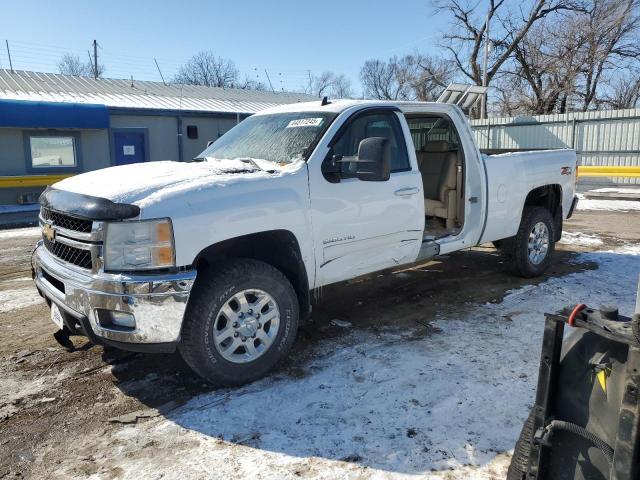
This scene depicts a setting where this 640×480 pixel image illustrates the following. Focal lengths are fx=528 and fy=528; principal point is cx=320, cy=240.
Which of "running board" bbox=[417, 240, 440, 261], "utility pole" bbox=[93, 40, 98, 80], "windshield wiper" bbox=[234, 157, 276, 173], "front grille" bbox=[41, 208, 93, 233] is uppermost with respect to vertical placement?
"utility pole" bbox=[93, 40, 98, 80]

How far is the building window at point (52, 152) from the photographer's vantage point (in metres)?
15.9

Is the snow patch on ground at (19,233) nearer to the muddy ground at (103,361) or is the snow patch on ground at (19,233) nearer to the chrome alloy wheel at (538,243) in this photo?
the muddy ground at (103,361)

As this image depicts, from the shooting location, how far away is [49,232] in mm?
3799

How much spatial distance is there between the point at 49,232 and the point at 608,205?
13986 mm

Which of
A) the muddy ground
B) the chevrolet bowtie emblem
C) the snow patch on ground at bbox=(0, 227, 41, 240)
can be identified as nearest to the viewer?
the muddy ground

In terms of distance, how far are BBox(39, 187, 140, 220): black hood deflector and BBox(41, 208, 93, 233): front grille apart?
6 cm

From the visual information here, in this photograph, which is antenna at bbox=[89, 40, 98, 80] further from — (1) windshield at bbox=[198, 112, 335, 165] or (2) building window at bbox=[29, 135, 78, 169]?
(1) windshield at bbox=[198, 112, 335, 165]

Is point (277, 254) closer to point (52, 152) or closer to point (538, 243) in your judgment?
point (538, 243)

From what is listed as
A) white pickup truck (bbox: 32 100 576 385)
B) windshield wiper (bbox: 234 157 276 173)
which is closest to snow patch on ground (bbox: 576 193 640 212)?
white pickup truck (bbox: 32 100 576 385)

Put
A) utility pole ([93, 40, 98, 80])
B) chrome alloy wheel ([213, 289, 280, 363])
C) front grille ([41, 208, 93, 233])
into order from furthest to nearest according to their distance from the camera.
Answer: utility pole ([93, 40, 98, 80]) → chrome alloy wheel ([213, 289, 280, 363]) → front grille ([41, 208, 93, 233])

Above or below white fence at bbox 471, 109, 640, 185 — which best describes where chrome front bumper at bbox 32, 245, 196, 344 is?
below

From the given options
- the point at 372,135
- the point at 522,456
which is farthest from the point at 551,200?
the point at 522,456

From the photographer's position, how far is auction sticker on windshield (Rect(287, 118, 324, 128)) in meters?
4.40

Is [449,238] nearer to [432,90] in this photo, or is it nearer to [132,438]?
[132,438]
